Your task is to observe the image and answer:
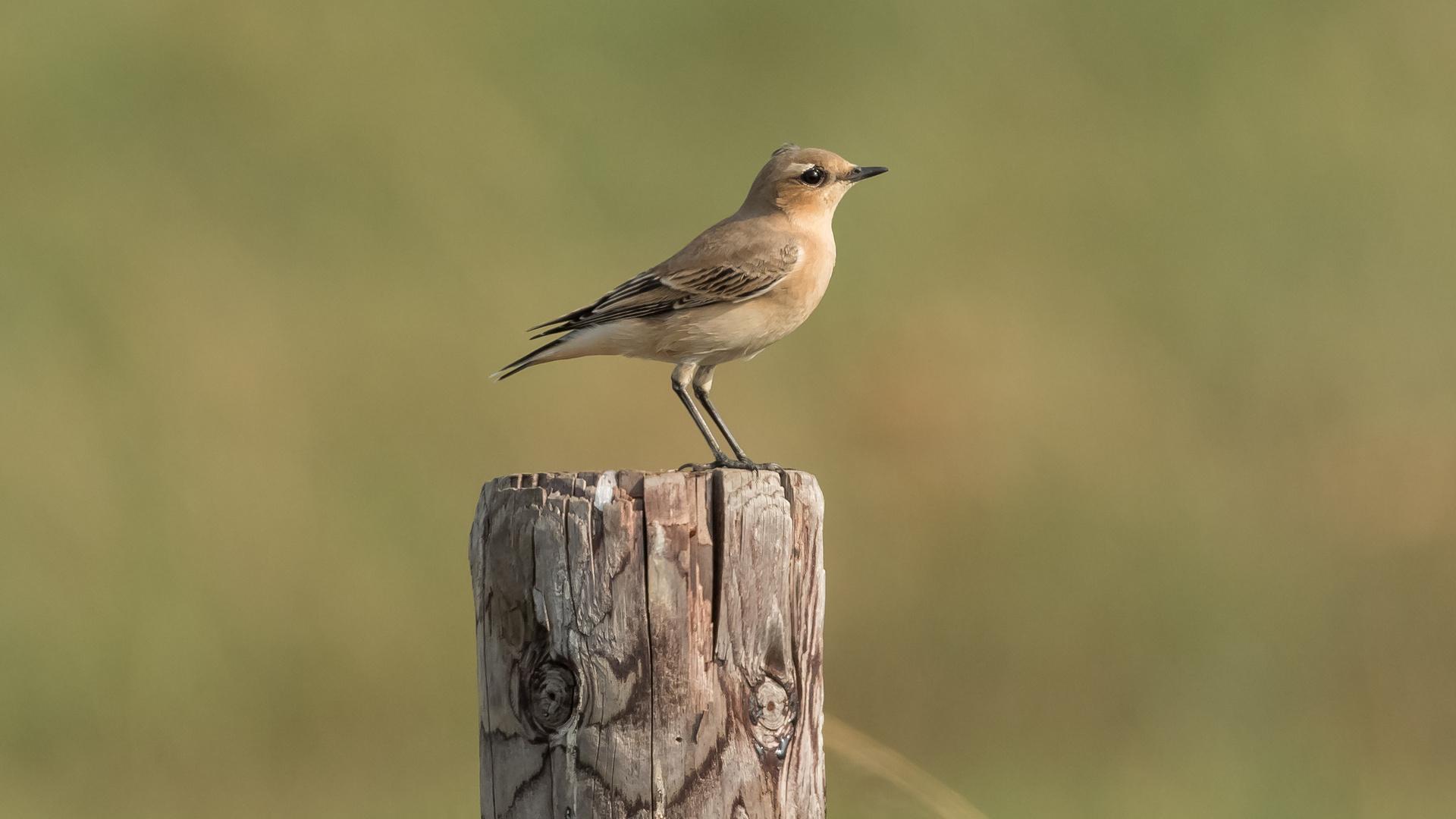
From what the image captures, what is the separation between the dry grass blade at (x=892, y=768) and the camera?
4.18 metres

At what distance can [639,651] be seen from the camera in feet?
11.1

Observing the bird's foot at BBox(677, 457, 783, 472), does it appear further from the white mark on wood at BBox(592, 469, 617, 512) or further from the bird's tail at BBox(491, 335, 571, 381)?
the bird's tail at BBox(491, 335, 571, 381)

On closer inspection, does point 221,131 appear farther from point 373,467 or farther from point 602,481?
point 602,481

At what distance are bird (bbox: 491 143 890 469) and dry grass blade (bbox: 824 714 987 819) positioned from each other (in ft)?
5.15

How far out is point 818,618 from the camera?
12.2 feet

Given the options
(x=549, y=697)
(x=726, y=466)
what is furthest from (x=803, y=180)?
(x=549, y=697)

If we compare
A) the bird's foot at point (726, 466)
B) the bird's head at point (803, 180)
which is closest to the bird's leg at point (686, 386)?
the bird's foot at point (726, 466)

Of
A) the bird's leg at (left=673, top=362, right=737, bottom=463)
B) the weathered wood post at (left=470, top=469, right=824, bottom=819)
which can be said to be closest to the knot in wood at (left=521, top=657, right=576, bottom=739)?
the weathered wood post at (left=470, top=469, right=824, bottom=819)

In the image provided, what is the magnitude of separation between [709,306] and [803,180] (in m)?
0.86

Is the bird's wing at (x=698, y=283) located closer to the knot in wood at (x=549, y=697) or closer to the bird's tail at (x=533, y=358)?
the bird's tail at (x=533, y=358)

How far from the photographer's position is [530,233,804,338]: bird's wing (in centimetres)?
577

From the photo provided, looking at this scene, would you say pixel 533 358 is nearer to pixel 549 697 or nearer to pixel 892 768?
pixel 892 768

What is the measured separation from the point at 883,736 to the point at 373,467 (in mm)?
4414

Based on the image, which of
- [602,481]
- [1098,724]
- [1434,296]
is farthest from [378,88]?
[602,481]
